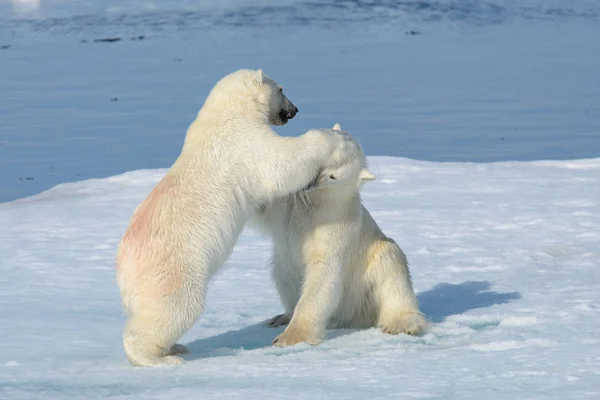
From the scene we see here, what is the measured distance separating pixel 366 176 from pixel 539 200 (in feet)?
10.4

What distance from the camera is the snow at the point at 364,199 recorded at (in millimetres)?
3748

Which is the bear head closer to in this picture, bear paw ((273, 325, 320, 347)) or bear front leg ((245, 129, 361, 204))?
bear front leg ((245, 129, 361, 204))

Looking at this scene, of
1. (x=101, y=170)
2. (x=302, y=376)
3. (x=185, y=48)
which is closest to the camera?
(x=302, y=376)

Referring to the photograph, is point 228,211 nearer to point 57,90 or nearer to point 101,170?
point 101,170

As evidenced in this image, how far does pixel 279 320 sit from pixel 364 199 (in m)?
2.96

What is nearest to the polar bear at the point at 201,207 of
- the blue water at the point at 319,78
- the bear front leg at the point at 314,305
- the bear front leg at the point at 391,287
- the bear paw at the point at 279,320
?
the bear front leg at the point at 314,305

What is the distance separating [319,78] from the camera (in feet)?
53.0

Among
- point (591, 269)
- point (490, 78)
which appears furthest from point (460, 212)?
point (490, 78)

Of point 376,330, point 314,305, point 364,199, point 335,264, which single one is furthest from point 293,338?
point 364,199

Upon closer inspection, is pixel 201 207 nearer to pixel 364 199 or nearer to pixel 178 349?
pixel 178 349

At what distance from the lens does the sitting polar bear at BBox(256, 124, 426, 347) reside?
4.28m

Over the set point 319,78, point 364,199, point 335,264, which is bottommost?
point 319,78

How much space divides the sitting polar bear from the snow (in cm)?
12

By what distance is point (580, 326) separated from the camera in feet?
14.1
